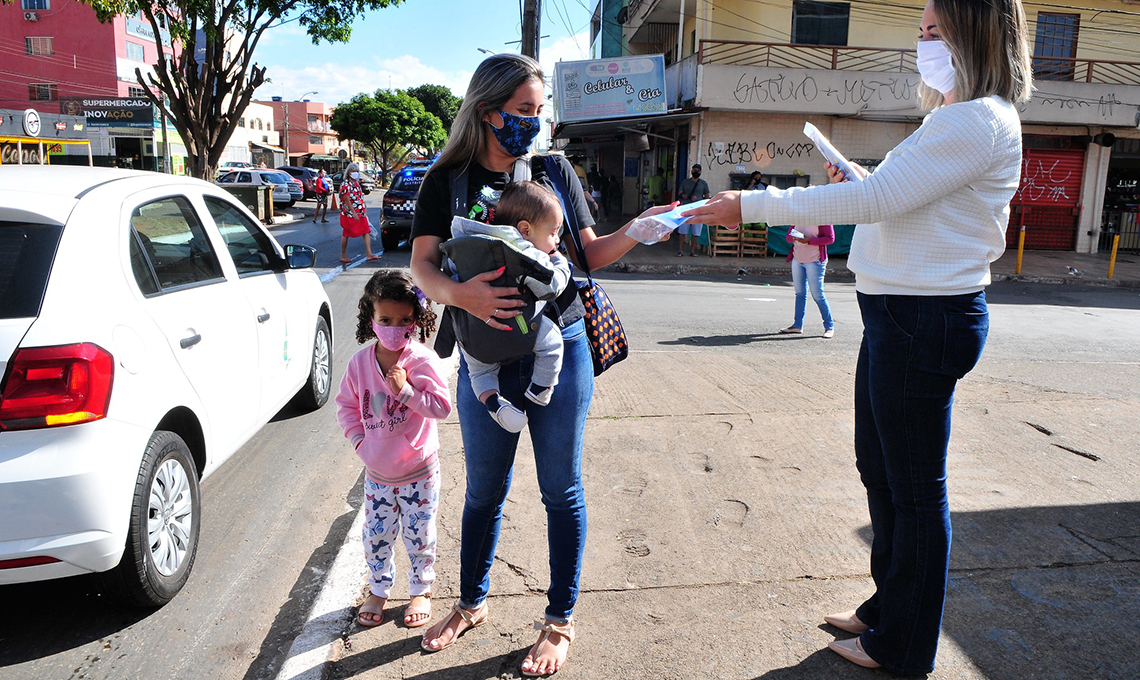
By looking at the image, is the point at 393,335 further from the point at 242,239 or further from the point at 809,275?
the point at 809,275

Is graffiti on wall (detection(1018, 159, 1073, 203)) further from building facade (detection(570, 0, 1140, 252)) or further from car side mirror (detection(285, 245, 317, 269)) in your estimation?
car side mirror (detection(285, 245, 317, 269))

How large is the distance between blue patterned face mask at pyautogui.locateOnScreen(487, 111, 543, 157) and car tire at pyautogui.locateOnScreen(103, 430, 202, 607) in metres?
1.77

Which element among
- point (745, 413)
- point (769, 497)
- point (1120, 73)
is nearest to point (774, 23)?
point (1120, 73)

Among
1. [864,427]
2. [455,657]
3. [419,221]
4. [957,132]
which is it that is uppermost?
[957,132]

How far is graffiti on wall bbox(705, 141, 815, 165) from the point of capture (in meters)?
20.5

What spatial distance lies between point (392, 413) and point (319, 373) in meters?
3.09

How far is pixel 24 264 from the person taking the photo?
2.92 metres

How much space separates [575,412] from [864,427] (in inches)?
38.0

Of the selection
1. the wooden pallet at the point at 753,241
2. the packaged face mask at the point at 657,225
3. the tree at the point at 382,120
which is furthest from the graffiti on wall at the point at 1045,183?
the tree at the point at 382,120

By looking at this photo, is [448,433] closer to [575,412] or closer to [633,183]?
[575,412]

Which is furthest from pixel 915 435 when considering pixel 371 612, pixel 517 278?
pixel 371 612

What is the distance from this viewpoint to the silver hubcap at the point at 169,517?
122 inches

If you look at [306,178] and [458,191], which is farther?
[306,178]

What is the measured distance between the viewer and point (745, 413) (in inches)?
215
